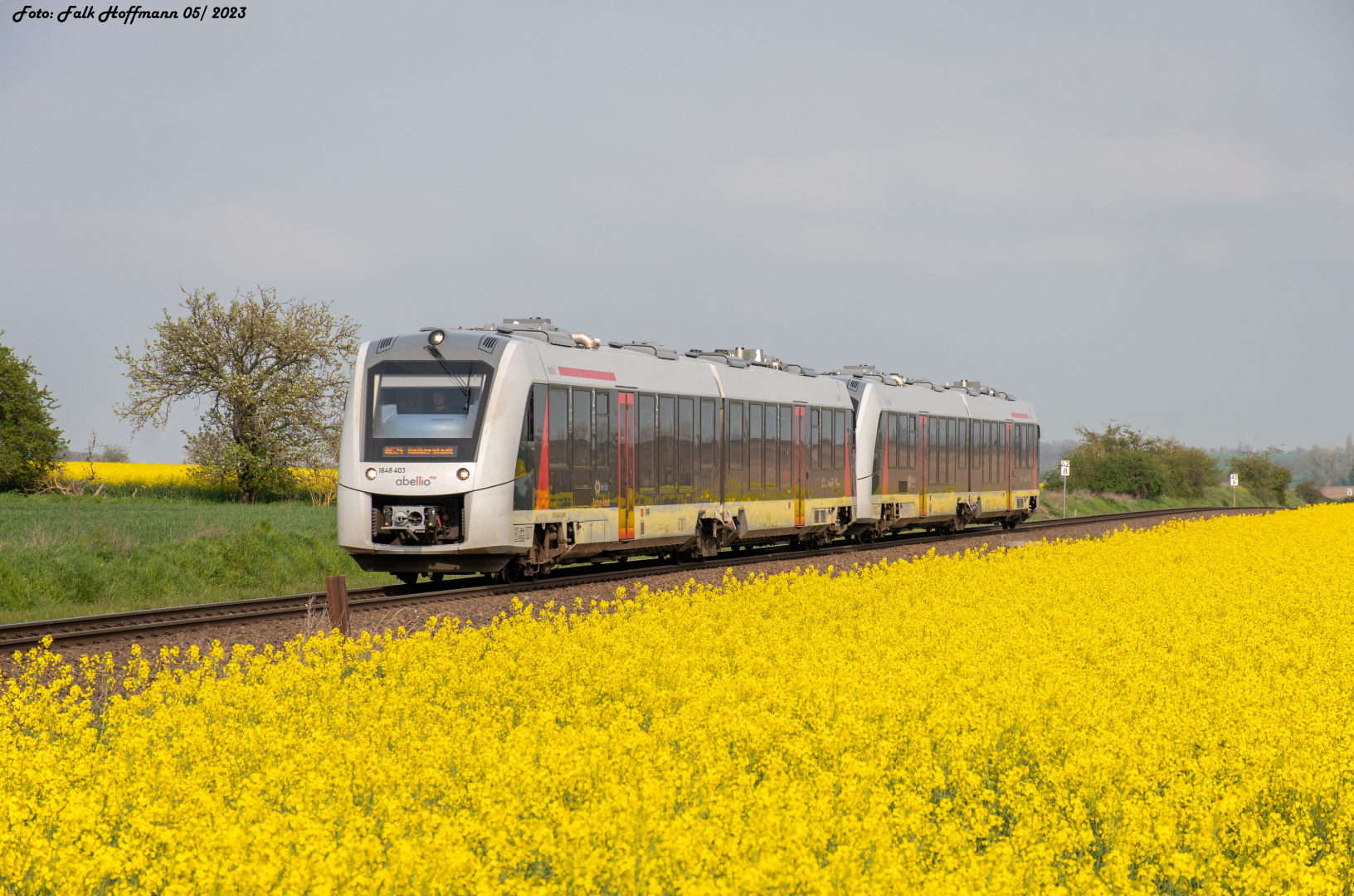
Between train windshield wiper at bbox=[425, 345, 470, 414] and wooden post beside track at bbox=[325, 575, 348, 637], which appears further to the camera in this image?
train windshield wiper at bbox=[425, 345, 470, 414]

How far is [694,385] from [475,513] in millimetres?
5905

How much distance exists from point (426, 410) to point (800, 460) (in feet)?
31.2

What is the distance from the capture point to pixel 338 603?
10930mm

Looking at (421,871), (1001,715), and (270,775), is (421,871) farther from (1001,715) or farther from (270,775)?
(1001,715)

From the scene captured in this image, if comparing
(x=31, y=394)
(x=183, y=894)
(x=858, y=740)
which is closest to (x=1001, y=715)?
(x=858, y=740)

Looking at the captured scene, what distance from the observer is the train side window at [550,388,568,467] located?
16328 mm

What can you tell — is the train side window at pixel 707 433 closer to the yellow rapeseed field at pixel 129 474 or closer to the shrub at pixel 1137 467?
the yellow rapeseed field at pixel 129 474

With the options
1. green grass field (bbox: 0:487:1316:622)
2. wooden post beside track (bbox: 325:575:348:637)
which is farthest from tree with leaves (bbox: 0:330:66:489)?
wooden post beside track (bbox: 325:575:348:637)

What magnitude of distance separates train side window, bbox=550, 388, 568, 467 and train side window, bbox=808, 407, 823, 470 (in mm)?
8165

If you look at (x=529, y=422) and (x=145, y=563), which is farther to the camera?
(x=145, y=563)

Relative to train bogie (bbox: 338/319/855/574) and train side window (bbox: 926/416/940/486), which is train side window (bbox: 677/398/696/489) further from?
train side window (bbox: 926/416/940/486)

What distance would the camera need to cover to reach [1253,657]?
9.03 metres

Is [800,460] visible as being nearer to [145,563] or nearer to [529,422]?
[529,422]

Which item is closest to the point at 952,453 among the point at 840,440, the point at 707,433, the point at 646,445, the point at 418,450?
the point at 840,440
